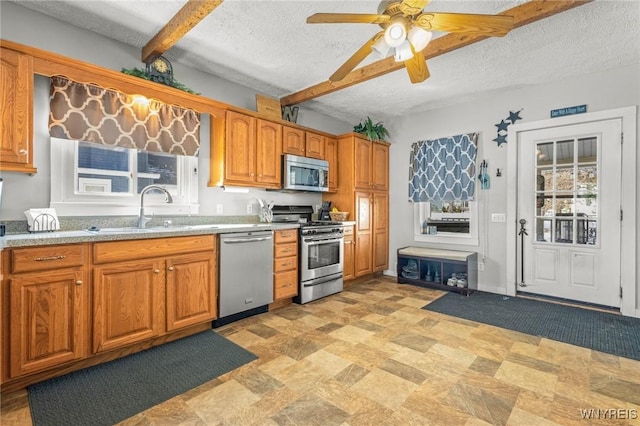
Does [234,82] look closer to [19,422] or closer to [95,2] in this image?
[95,2]

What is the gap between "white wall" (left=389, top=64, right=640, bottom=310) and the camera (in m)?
3.48

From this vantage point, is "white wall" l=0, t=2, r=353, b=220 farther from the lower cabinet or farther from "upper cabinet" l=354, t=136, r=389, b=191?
"upper cabinet" l=354, t=136, r=389, b=191

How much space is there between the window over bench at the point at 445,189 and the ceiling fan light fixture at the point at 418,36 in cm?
285

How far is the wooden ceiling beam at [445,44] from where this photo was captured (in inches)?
88.0

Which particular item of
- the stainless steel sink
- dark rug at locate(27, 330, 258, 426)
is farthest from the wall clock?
dark rug at locate(27, 330, 258, 426)

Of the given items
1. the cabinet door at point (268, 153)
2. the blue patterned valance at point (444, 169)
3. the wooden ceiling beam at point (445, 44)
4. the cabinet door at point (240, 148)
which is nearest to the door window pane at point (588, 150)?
the blue patterned valance at point (444, 169)

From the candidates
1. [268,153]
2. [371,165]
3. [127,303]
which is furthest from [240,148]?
[371,165]

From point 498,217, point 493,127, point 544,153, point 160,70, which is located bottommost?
point 498,217

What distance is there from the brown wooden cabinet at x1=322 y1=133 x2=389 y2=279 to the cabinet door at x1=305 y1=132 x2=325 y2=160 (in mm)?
398

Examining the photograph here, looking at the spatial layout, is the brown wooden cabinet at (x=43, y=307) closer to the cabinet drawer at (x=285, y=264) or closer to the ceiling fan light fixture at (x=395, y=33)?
the cabinet drawer at (x=285, y=264)

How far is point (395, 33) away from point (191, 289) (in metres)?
2.54

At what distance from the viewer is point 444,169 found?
4.71 meters

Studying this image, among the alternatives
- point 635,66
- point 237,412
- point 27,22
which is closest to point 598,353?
point 237,412

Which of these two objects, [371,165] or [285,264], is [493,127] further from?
[285,264]
